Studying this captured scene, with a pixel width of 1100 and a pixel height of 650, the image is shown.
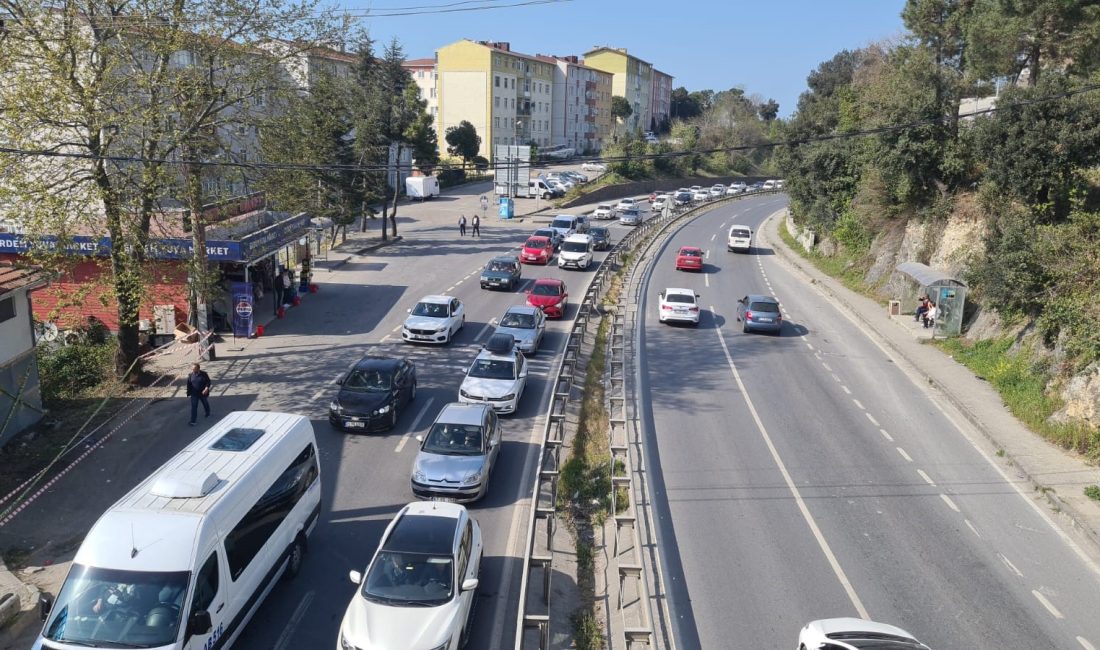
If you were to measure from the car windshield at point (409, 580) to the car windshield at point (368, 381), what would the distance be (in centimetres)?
808

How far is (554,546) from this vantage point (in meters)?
12.9

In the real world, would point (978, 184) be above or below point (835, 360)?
above

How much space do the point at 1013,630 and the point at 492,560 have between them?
25.2ft

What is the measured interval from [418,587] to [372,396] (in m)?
8.43

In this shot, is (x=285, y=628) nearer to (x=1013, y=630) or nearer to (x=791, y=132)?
(x=1013, y=630)

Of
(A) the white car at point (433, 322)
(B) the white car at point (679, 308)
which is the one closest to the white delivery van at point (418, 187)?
(B) the white car at point (679, 308)

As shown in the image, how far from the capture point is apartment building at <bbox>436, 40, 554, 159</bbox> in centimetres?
9025

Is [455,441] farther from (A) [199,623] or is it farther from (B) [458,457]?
(A) [199,623]

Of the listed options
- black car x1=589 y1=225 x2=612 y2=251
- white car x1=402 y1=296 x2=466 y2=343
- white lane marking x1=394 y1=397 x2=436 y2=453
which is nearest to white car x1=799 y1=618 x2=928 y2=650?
white lane marking x1=394 y1=397 x2=436 y2=453

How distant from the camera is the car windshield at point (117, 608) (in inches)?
328

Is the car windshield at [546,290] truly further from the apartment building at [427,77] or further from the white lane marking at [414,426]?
the apartment building at [427,77]

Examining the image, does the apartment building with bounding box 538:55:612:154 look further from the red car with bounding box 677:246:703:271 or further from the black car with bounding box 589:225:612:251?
the red car with bounding box 677:246:703:271

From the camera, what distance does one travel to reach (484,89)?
3563 inches

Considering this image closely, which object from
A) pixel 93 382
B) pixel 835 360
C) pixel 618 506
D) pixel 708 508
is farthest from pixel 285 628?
pixel 835 360
